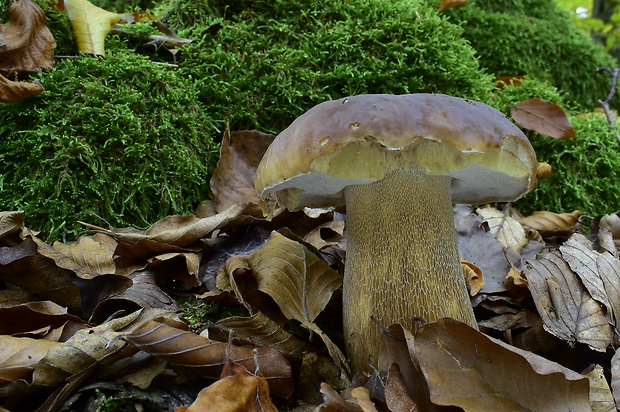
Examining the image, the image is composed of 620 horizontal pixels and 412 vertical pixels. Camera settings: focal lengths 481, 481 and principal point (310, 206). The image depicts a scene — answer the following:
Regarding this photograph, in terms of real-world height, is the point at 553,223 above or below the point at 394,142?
below

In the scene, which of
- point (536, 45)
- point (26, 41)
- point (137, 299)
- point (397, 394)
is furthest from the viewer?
point (536, 45)

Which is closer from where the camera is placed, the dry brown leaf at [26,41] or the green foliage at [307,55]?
the dry brown leaf at [26,41]

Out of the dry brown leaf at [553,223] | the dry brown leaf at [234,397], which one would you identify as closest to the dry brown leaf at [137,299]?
the dry brown leaf at [234,397]

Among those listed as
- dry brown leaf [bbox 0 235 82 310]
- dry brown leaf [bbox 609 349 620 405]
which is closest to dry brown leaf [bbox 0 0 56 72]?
dry brown leaf [bbox 0 235 82 310]

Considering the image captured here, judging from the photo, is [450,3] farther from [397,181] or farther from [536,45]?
[397,181]

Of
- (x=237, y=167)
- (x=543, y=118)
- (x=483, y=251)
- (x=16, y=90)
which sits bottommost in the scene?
(x=483, y=251)

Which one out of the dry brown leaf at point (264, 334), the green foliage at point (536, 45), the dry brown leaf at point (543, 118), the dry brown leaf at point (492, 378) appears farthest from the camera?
the green foliage at point (536, 45)

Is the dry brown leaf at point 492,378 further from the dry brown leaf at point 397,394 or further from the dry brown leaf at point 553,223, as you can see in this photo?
the dry brown leaf at point 553,223

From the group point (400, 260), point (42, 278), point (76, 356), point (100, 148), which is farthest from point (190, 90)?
point (76, 356)
